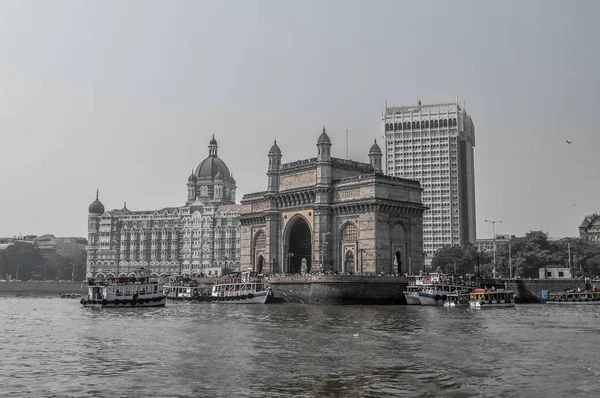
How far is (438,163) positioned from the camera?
180250 mm

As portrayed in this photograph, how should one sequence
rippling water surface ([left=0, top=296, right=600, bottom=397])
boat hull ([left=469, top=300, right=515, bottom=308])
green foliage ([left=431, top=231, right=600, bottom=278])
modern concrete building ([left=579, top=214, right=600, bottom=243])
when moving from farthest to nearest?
modern concrete building ([left=579, top=214, right=600, bottom=243]), green foliage ([left=431, top=231, right=600, bottom=278]), boat hull ([left=469, top=300, right=515, bottom=308]), rippling water surface ([left=0, top=296, right=600, bottom=397])

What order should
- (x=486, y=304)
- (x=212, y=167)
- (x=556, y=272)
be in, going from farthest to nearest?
(x=212, y=167), (x=556, y=272), (x=486, y=304)

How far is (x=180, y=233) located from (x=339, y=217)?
278ft

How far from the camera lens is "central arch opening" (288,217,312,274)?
342 ft

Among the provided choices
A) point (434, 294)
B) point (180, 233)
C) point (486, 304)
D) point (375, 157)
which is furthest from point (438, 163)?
point (486, 304)

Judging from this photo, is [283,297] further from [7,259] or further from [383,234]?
[7,259]

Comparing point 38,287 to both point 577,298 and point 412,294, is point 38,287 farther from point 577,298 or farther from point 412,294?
point 577,298

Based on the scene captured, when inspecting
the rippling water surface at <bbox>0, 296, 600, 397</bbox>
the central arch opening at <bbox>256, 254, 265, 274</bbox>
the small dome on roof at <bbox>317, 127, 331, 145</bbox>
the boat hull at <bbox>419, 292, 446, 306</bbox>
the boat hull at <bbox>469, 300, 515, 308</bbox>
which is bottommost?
the rippling water surface at <bbox>0, 296, 600, 397</bbox>

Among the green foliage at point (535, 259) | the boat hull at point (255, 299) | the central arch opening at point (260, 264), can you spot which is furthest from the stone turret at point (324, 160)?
the green foliage at point (535, 259)

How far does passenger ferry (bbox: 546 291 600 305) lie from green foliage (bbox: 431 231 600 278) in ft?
64.8

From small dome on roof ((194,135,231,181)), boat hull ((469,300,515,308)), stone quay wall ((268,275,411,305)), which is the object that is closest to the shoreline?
small dome on roof ((194,135,231,181))

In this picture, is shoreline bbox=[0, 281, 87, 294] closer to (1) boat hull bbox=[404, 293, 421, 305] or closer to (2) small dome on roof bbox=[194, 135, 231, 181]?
(2) small dome on roof bbox=[194, 135, 231, 181]

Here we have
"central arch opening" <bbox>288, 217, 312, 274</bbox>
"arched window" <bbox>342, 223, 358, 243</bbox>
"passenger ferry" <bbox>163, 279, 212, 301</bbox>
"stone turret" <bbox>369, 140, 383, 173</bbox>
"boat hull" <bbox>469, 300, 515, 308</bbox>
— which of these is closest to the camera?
"boat hull" <bbox>469, 300, 515, 308</bbox>

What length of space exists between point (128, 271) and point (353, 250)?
97.2 metres
